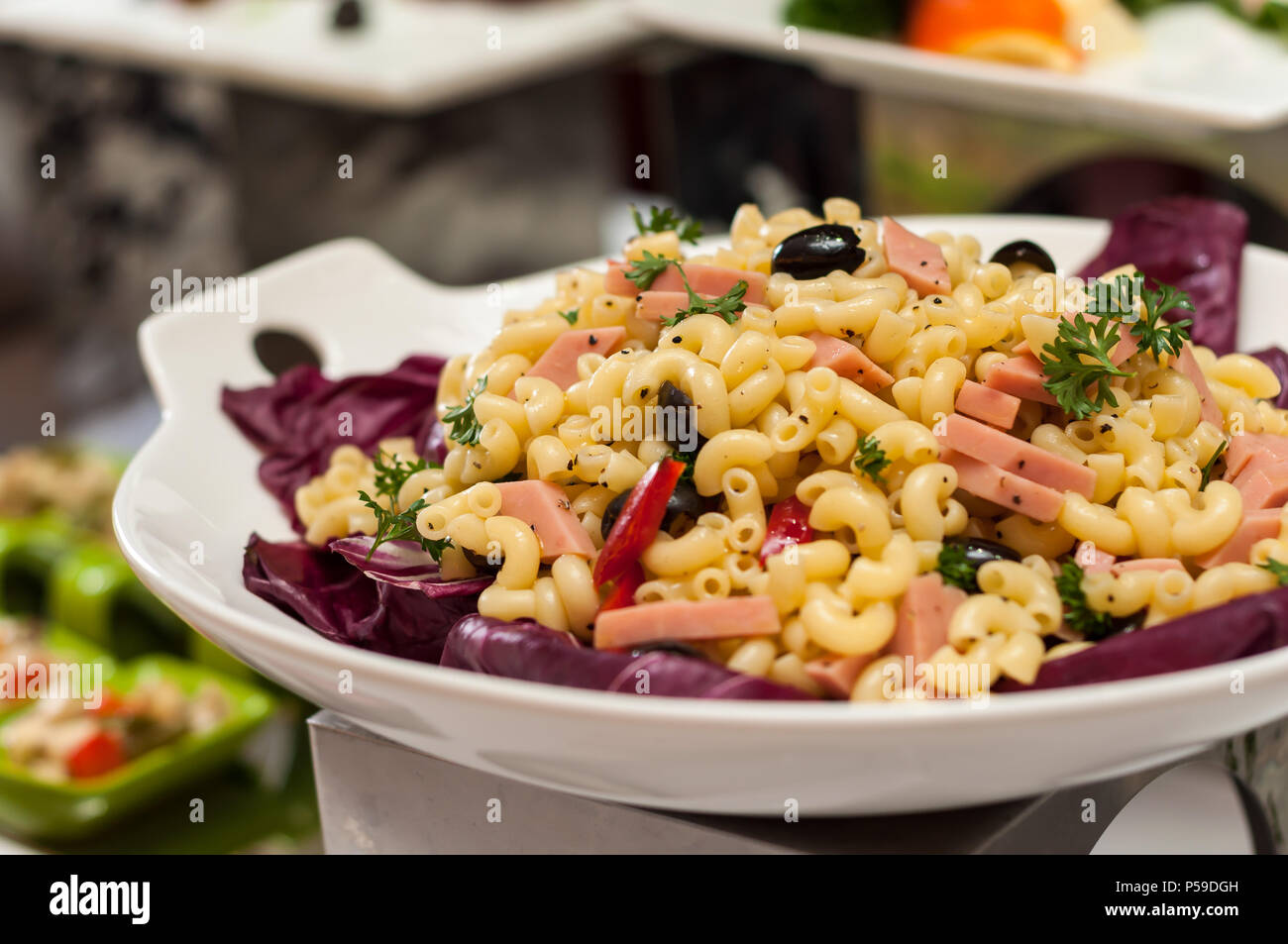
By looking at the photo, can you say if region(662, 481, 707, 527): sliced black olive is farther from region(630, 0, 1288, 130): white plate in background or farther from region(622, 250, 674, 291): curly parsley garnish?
region(630, 0, 1288, 130): white plate in background

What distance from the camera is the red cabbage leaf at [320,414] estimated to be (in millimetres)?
1203

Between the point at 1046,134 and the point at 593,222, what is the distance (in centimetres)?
169

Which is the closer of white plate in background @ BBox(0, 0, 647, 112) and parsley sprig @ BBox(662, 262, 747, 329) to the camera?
parsley sprig @ BBox(662, 262, 747, 329)

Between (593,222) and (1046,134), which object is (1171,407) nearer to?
(1046,134)

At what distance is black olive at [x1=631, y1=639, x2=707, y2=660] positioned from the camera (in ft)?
2.61

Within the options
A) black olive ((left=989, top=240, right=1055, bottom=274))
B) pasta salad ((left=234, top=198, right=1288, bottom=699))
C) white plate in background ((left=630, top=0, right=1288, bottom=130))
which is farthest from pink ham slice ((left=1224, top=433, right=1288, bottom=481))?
white plate in background ((left=630, top=0, right=1288, bottom=130))

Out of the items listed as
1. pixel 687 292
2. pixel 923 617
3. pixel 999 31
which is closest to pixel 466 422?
pixel 687 292

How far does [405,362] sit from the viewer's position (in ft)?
4.32

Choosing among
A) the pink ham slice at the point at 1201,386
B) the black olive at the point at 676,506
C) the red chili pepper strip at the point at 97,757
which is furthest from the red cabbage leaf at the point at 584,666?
the red chili pepper strip at the point at 97,757

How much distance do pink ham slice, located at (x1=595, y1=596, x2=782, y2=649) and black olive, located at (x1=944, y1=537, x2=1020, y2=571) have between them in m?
0.14

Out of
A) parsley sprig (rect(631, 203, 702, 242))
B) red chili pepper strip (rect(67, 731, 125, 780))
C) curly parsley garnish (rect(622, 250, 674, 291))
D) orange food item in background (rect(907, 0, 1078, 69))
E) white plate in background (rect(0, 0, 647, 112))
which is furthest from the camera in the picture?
white plate in background (rect(0, 0, 647, 112))

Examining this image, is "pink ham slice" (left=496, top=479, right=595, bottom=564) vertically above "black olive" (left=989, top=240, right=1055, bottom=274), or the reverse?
"black olive" (left=989, top=240, right=1055, bottom=274)

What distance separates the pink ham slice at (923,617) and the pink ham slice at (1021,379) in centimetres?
18

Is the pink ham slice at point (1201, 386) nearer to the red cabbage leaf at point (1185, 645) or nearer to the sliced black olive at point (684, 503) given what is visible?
the red cabbage leaf at point (1185, 645)
